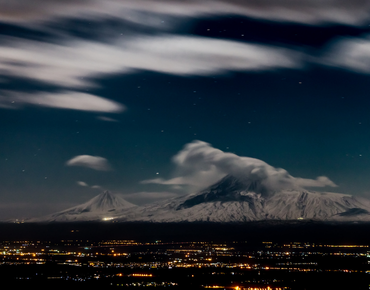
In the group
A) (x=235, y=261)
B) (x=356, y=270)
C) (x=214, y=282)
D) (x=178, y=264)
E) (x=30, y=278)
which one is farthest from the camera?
(x=235, y=261)

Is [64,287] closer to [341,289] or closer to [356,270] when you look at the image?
[341,289]

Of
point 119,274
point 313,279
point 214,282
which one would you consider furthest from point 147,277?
point 313,279

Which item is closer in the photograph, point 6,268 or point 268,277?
point 268,277

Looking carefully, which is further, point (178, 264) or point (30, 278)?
point (178, 264)

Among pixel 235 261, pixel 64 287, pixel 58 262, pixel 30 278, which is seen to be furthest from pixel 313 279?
pixel 58 262

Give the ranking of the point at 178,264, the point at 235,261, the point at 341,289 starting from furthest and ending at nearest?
the point at 235,261
the point at 178,264
the point at 341,289

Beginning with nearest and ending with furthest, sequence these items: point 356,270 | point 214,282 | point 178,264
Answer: point 214,282 < point 356,270 < point 178,264

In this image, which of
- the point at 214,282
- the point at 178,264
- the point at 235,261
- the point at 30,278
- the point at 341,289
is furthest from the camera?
the point at 235,261

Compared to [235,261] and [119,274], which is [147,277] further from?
[235,261]
